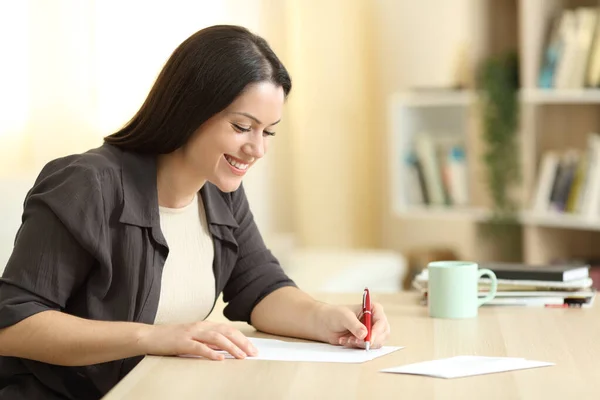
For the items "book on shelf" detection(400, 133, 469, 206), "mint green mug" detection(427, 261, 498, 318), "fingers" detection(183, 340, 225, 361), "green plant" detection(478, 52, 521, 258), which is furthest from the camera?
"book on shelf" detection(400, 133, 469, 206)

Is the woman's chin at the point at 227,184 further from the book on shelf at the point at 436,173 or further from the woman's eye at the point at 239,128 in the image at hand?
the book on shelf at the point at 436,173

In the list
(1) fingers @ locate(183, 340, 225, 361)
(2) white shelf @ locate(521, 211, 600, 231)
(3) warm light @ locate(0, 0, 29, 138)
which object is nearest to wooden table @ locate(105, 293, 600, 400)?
(1) fingers @ locate(183, 340, 225, 361)

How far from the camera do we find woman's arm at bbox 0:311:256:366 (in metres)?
1.41

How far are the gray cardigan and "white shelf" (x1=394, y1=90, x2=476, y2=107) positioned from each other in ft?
9.12

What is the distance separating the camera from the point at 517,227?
13.8 ft

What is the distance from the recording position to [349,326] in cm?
155

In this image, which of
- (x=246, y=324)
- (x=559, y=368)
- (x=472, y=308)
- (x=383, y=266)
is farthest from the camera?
(x=383, y=266)

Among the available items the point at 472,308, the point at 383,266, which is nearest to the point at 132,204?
the point at 472,308

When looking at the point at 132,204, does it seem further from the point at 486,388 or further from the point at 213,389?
the point at 486,388

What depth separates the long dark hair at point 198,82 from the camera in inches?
63.4

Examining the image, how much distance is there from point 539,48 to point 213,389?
2974 mm

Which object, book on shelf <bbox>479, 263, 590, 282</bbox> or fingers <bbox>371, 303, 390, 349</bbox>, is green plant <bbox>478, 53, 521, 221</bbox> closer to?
book on shelf <bbox>479, 263, 590, 282</bbox>

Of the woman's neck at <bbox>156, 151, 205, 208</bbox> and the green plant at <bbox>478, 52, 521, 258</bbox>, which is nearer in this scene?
the woman's neck at <bbox>156, 151, 205, 208</bbox>

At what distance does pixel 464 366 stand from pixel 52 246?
629 millimetres
